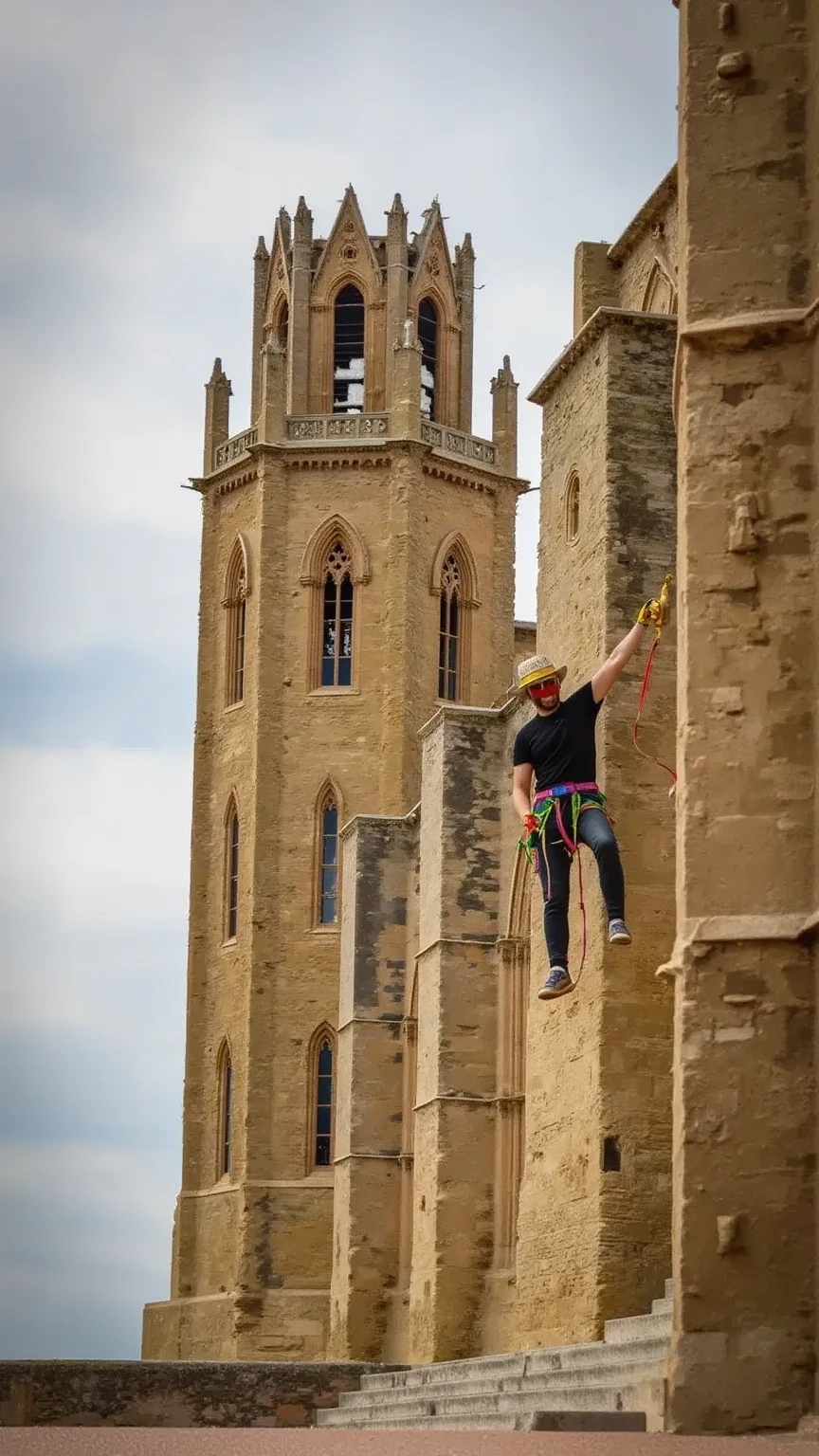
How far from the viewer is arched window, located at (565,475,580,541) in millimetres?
25828

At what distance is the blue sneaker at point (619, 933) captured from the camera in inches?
752

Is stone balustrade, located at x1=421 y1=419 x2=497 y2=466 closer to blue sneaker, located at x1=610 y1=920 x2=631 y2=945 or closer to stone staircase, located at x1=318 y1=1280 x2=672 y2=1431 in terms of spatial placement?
stone staircase, located at x1=318 y1=1280 x2=672 y2=1431

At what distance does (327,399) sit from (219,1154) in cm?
1455

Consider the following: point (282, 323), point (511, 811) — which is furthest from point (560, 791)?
point (282, 323)

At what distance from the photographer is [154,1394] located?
84.7 feet

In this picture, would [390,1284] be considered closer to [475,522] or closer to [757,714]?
[475,522]

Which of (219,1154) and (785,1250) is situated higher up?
(219,1154)

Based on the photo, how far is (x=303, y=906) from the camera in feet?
152

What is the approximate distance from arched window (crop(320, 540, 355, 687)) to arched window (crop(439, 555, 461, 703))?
→ 183 cm

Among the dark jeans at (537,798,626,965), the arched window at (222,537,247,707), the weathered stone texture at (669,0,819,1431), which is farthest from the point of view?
the arched window at (222,537,247,707)

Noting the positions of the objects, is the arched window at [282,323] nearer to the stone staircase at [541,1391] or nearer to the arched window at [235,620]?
the arched window at [235,620]

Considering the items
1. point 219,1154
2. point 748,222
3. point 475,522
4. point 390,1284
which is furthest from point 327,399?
point 748,222

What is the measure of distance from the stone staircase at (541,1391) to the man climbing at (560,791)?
2695mm

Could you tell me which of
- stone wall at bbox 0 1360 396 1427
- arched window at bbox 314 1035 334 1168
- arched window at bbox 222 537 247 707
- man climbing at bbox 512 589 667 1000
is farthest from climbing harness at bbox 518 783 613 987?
arched window at bbox 222 537 247 707
